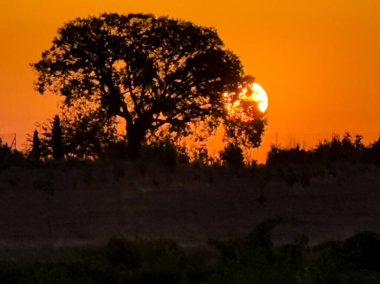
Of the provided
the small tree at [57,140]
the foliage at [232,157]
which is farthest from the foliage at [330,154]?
the small tree at [57,140]

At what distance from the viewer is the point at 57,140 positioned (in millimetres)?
67125

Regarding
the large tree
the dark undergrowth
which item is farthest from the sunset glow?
the dark undergrowth

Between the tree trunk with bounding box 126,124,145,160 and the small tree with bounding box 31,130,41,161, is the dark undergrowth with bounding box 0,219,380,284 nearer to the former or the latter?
the tree trunk with bounding box 126,124,145,160

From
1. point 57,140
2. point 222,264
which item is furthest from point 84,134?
point 222,264

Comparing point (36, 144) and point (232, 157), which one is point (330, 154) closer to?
point (232, 157)

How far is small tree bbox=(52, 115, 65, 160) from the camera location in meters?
65.6

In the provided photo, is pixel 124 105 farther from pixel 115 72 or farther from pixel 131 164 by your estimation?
pixel 131 164

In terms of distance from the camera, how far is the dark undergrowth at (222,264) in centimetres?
2320

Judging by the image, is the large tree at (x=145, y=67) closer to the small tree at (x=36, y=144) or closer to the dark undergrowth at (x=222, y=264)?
the small tree at (x=36, y=144)

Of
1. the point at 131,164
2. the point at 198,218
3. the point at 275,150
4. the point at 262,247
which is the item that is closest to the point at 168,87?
the point at 275,150

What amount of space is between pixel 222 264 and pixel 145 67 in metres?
42.2

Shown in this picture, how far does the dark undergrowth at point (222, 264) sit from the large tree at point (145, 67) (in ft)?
126

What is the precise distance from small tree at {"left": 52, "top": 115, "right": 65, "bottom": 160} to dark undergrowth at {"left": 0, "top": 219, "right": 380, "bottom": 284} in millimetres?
34857

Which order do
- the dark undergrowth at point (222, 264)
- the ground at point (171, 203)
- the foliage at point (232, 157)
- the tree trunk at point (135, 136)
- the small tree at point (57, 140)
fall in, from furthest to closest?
the small tree at point (57, 140)
the tree trunk at point (135, 136)
the foliage at point (232, 157)
the ground at point (171, 203)
the dark undergrowth at point (222, 264)
